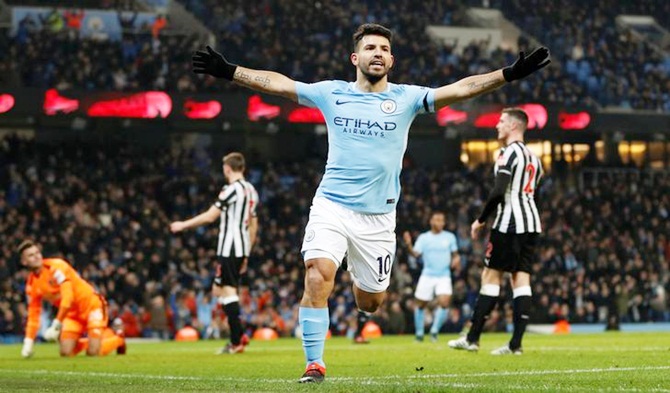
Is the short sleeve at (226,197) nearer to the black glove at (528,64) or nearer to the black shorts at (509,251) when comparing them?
the black shorts at (509,251)

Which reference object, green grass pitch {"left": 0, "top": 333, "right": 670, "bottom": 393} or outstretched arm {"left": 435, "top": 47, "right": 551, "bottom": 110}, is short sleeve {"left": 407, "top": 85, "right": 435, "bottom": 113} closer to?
outstretched arm {"left": 435, "top": 47, "right": 551, "bottom": 110}

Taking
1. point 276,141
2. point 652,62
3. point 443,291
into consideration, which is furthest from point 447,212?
point 443,291

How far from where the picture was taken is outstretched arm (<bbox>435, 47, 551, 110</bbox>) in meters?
8.34

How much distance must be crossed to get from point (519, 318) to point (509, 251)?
753mm

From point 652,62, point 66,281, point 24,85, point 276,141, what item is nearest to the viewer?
point 66,281

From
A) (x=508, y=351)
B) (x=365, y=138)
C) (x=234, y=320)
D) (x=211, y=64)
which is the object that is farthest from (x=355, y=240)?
(x=234, y=320)

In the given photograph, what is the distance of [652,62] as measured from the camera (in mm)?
42531

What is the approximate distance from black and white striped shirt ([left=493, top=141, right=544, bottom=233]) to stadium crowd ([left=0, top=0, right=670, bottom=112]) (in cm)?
2017

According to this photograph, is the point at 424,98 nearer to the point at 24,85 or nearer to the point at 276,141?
the point at 24,85

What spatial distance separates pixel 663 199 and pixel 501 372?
31.5 meters

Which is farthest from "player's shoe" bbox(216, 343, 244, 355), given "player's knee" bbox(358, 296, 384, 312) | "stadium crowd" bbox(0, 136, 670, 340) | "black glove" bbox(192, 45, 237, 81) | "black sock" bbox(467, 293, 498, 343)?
"stadium crowd" bbox(0, 136, 670, 340)

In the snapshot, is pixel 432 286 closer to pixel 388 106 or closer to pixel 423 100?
pixel 423 100

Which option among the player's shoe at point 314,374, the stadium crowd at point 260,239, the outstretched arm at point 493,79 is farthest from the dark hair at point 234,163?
the stadium crowd at point 260,239

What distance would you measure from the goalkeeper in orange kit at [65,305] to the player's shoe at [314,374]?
7.01 meters
